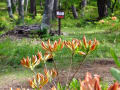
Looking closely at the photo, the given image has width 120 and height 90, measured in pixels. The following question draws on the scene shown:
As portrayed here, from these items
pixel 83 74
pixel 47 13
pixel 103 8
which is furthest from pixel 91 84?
pixel 103 8

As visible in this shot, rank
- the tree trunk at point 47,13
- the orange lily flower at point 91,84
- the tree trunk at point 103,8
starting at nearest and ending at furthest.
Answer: the orange lily flower at point 91,84 → the tree trunk at point 47,13 → the tree trunk at point 103,8

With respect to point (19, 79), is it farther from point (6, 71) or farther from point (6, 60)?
point (6, 60)

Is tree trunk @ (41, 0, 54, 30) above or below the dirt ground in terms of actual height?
above

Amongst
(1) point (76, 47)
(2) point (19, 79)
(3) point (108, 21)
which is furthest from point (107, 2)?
(1) point (76, 47)

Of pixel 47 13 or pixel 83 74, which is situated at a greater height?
pixel 47 13

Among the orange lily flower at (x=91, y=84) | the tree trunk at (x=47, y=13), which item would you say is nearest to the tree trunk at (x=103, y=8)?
the tree trunk at (x=47, y=13)

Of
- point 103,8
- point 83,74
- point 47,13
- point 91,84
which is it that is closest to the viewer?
point 91,84

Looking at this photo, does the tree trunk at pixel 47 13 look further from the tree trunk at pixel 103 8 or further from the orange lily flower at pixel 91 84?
the orange lily flower at pixel 91 84

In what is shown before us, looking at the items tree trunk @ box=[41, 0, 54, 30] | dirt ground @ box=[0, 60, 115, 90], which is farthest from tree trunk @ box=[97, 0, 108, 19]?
dirt ground @ box=[0, 60, 115, 90]

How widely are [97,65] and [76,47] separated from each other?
139 inches

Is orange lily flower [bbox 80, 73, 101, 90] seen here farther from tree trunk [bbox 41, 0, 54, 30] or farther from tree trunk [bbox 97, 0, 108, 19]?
tree trunk [bbox 97, 0, 108, 19]

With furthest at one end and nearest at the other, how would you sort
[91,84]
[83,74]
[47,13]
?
[47,13] < [83,74] < [91,84]

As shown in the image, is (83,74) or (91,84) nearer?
(91,84)

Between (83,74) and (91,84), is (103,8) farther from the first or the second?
(91,84)
